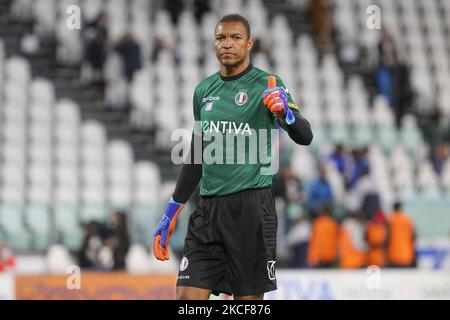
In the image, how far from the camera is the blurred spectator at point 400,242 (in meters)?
14.3

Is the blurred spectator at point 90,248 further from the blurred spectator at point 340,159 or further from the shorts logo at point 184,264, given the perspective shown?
the shorts logo at point 184,264

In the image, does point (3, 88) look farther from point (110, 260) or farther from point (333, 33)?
point (333, 33)

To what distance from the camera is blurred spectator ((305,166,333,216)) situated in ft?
49.0

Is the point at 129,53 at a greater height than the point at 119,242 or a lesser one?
greater


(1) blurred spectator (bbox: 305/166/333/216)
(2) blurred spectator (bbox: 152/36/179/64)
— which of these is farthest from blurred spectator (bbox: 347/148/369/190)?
(2) blurred spectator (bbox: 152/36/179/64)

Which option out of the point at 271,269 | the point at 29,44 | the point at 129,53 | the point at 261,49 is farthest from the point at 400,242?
the point at 271,269

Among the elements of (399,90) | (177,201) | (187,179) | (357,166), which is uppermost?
(399,90)

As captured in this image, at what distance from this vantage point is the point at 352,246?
14.2 m

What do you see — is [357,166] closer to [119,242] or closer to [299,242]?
[299,242]

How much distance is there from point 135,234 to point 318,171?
3.68 meters

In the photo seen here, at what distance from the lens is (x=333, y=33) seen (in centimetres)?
2055

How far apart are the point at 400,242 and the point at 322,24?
7443 millimetres

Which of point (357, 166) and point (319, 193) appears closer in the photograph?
point (319, 193)

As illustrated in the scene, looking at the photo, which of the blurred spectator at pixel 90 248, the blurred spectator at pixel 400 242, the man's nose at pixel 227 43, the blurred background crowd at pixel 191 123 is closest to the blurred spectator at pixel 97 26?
the blurred background crowd at pixel 191 123
